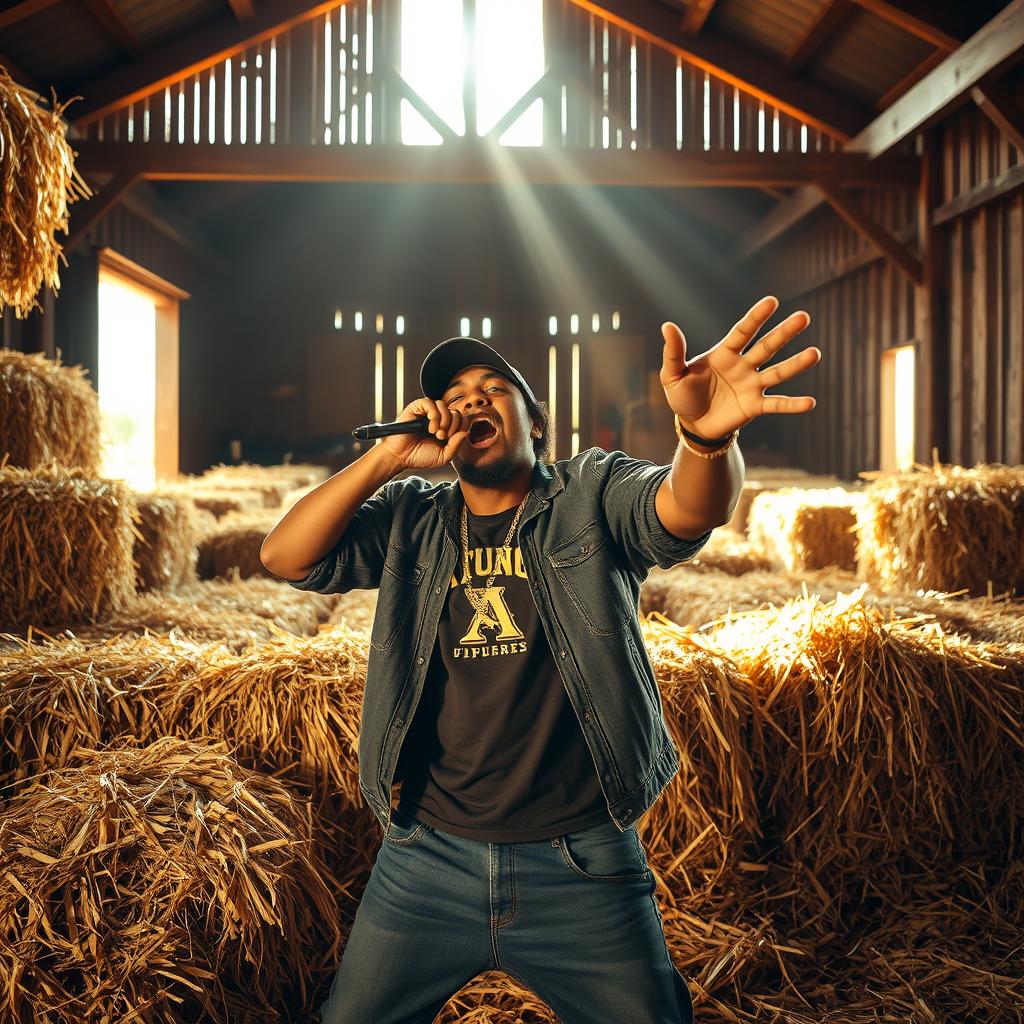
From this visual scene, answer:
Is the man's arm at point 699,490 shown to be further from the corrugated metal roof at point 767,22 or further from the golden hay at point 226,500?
the corrugated metal roof at point 767,22

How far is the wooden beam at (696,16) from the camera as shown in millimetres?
7383

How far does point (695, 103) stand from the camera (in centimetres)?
794

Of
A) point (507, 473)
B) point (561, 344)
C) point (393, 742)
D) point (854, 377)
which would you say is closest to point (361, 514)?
point (507, 473)

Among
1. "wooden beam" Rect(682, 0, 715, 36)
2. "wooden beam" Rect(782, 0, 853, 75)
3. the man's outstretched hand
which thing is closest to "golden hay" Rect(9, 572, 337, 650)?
the man's outstretched hand

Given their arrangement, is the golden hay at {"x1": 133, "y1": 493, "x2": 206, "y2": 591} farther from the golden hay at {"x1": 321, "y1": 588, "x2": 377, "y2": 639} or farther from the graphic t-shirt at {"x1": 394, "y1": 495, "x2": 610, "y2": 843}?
the graphic t-shirt at {"x1": 394, "y1": 495, "x2": 610, "y2": 843}

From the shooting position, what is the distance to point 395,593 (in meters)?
1.60

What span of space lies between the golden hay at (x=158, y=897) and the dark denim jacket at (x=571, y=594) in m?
0.31

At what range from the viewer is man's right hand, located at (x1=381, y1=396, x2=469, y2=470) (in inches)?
60.7

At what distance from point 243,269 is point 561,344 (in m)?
4.37

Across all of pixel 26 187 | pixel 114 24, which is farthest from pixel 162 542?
pixel 114 24

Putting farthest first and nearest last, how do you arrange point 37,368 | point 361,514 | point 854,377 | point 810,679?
point 854,377 < point 37,368 < point 810,679 < point 361,514

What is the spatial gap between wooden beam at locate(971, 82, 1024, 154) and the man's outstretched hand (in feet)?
17.8

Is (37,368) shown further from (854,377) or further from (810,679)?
(854,377)

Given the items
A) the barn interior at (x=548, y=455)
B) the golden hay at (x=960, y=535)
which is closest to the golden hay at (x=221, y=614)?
the barn interior at (x=548, y=455)
